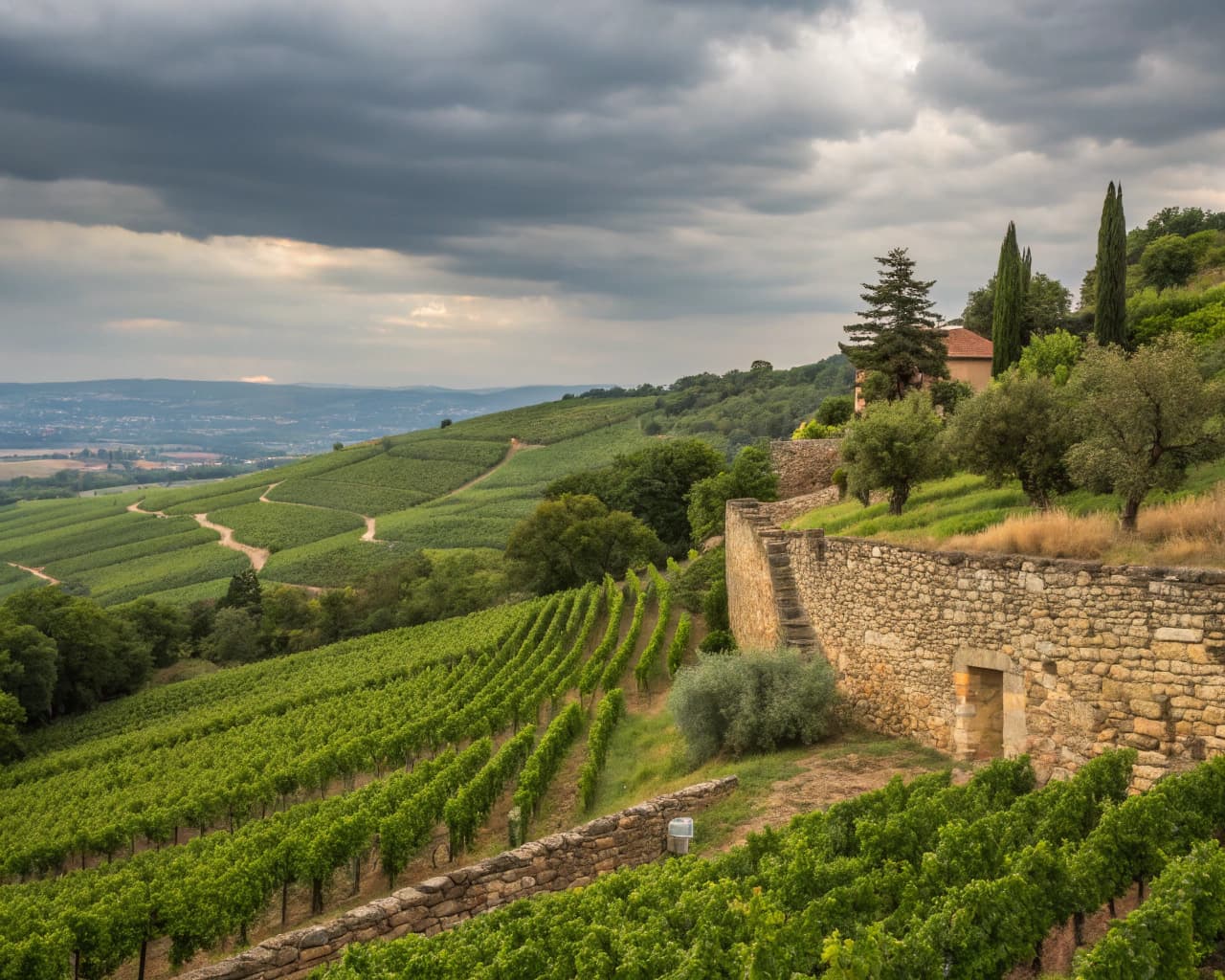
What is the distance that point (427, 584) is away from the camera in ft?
183

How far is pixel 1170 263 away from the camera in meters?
41.5

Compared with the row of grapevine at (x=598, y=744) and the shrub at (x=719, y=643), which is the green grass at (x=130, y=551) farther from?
the row of grapevine at (x=598, y=744)

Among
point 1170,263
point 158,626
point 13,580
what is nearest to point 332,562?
point 158,626

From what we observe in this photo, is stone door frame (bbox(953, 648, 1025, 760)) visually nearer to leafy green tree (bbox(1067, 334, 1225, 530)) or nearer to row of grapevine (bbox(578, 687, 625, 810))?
leafy green tree (bbox(1067, 334, 1225, 530))

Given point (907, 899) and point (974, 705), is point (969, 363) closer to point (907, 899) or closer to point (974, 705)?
point (974, 705)

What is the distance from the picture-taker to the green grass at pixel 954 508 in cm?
1428

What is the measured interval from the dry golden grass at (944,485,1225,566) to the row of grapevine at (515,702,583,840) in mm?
8125

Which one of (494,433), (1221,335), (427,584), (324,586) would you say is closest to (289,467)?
(494,433)

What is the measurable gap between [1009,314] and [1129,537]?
23.7 metres

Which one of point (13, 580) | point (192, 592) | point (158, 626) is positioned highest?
point (158, 626)

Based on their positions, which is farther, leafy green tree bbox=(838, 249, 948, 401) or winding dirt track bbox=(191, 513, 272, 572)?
winding dirt track bbox=(191, 513, 272, 572)

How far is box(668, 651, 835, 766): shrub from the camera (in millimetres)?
12073

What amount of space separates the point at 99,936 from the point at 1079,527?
13.5 m

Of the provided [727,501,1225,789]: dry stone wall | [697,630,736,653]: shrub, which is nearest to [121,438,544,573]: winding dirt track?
[697,630,736,653]: shrub
